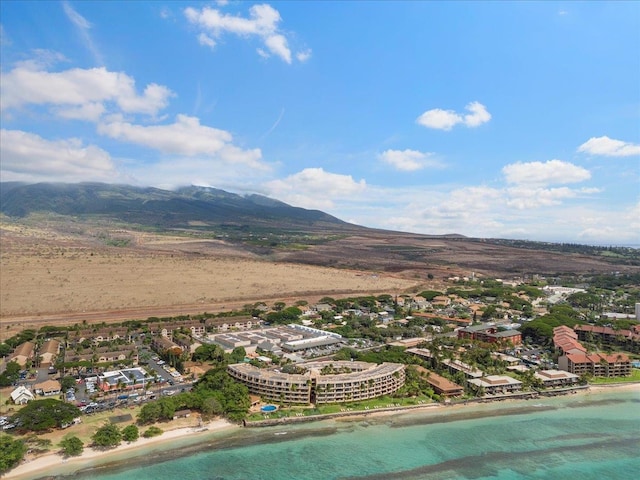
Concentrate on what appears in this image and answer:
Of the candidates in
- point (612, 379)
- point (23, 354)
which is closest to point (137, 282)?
point (23, 354)

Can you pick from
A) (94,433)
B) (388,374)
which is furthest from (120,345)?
(388,374)

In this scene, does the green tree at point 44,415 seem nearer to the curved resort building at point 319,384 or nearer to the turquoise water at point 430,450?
the turquoise water at point 430,450

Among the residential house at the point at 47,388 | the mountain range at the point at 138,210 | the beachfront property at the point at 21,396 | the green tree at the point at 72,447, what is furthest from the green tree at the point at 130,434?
the mountain range at the point at 138,210

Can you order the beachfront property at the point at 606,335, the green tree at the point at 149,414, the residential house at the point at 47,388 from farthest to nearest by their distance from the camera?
the beachfront property at the point at 606,335
the residential house at the point at 47,388
the green tree at the point at 149,414

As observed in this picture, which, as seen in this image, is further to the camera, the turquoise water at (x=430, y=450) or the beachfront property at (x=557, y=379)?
the beachfront property at (x=557, y=379)

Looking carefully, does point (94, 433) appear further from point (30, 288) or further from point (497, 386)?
point (30, 288)

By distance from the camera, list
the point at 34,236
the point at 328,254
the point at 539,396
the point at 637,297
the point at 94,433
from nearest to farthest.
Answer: the point at 94,433, the point at 539,396, the point at 637,297, the point at 34,236, the point at 328,254

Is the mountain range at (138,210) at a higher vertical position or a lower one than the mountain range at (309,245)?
higher
